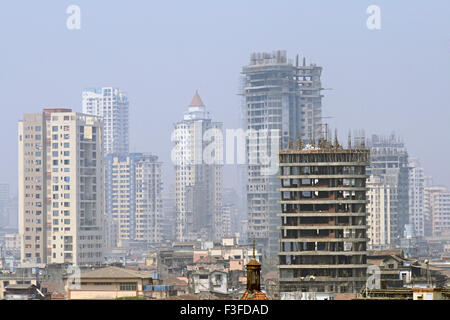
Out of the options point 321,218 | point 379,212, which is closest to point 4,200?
point 379,212

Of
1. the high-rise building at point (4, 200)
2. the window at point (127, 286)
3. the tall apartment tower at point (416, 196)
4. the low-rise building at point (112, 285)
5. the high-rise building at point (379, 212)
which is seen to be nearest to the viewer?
the low-rise building at point (112, 285)

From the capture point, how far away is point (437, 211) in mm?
30156

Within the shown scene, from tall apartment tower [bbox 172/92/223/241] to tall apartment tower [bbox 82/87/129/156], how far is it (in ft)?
6.57

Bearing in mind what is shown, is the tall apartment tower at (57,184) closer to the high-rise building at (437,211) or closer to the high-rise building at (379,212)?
the high-rise building at (379,212)

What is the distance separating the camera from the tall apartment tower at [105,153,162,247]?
102 feet

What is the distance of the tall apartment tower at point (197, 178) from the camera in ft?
107

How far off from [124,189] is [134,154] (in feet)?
4.91

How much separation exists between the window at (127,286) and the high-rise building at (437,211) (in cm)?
1503

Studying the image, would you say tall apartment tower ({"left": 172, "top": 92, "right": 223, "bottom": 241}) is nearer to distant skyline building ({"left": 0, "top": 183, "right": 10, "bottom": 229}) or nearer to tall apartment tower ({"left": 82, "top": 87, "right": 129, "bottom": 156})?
tall apartment tower ({"left": 82, "top": 87, "right": 129, "bottom": 156})

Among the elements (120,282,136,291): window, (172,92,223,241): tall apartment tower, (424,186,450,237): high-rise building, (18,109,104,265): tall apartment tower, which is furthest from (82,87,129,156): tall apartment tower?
(120,282,136,291): window

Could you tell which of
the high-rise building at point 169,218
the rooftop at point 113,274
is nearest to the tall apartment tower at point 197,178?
the high-rise building at point 169,218

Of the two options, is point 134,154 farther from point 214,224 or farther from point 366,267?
point 366,267

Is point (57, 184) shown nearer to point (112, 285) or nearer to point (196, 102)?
point (196, 102)
